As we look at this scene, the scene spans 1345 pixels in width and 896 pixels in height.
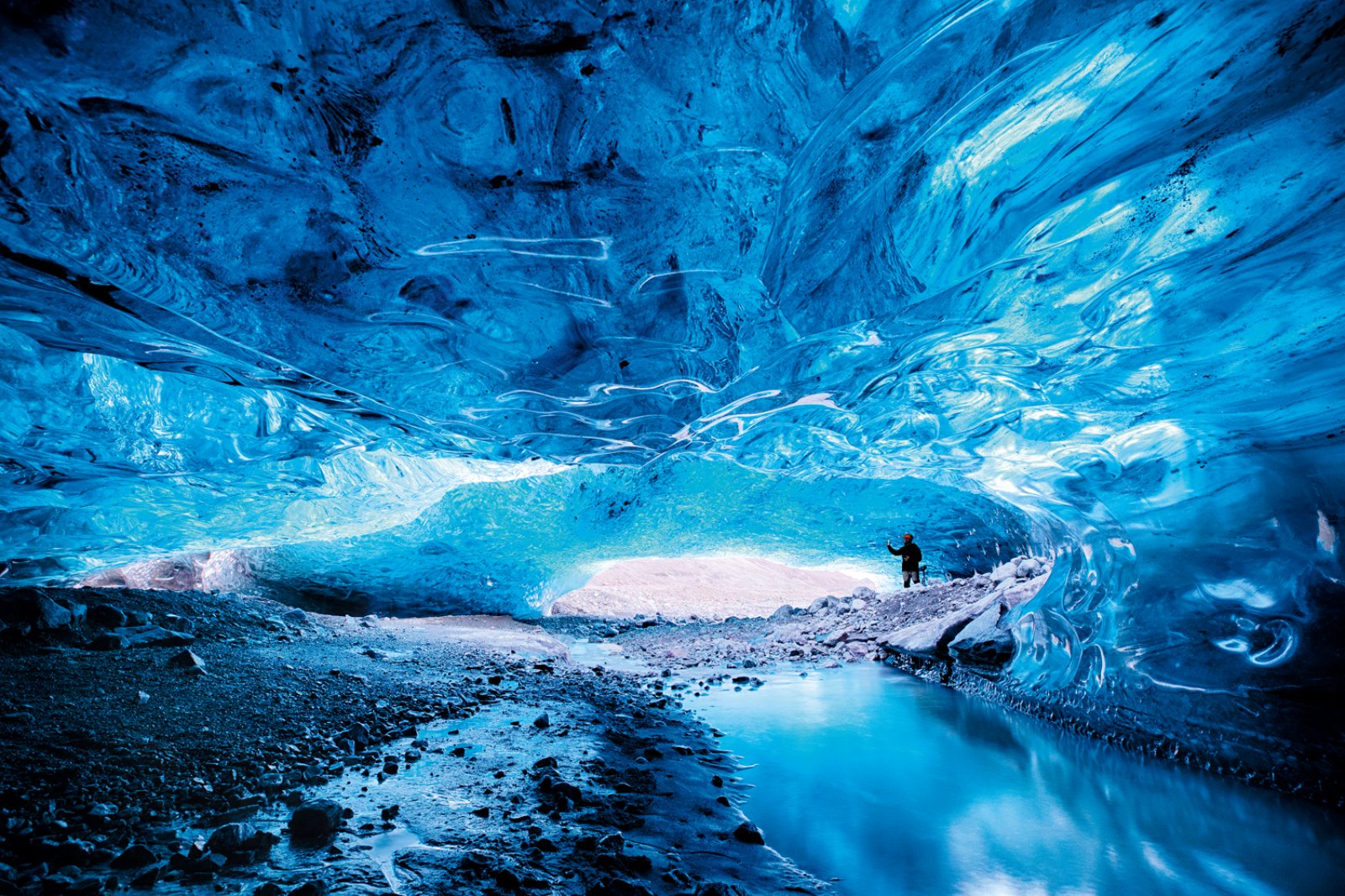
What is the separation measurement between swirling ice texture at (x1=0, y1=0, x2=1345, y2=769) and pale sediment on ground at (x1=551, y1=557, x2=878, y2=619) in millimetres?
14558

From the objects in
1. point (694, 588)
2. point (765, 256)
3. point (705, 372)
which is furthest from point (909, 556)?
point (694, 588)

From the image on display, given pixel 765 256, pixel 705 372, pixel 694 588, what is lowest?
pixel 694 588

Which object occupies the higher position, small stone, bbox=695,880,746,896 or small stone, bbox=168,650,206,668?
small stone, bbox=695,880,746,896

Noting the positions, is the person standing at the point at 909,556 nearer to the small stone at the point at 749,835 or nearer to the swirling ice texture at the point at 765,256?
the swirling ice texture at the point at 765,256

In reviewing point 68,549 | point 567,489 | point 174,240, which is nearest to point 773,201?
point 174,240

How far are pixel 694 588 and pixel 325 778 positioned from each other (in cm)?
2415

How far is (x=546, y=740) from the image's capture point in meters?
3.49

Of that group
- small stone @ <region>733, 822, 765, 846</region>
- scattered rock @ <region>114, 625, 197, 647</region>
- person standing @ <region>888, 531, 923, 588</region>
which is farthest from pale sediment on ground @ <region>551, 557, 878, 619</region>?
small stone @ <region>733, 822, 765, 846</region>

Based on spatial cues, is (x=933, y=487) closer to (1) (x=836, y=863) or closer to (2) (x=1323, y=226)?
(2) (x=1323, y=226)

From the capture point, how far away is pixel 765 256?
3.77 metres

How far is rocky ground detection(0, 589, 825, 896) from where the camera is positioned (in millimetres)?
1845

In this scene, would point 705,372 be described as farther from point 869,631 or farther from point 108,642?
point 869,631

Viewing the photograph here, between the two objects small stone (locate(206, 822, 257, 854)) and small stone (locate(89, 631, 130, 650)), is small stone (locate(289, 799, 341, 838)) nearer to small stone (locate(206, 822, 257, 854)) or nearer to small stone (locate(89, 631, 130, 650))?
small stone (locate(206, 822, 257, 854))

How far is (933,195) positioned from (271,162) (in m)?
3.51
